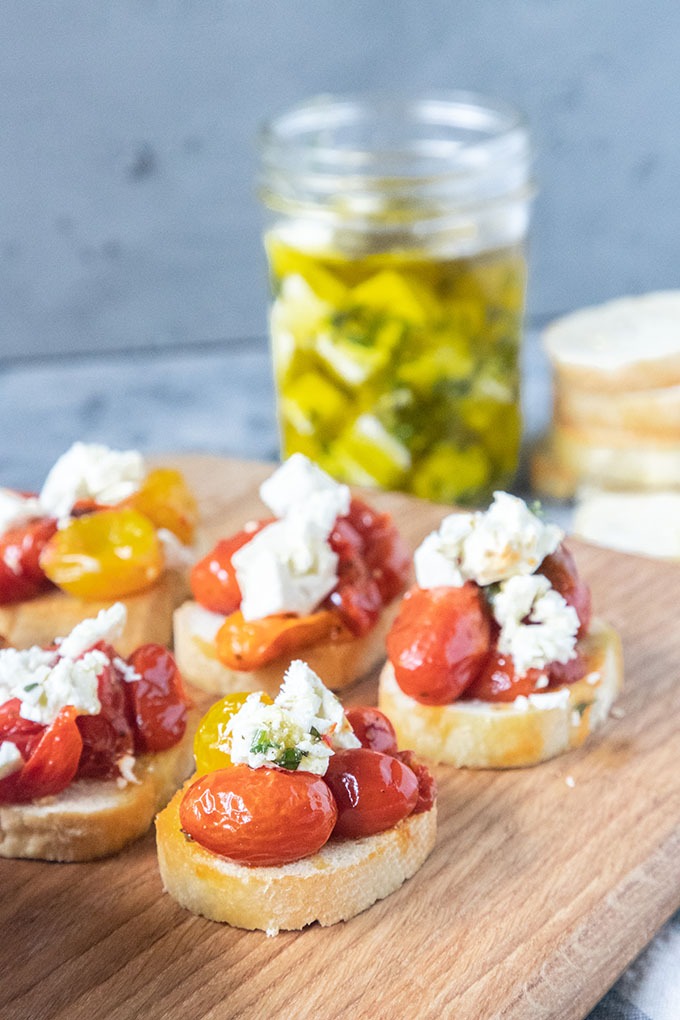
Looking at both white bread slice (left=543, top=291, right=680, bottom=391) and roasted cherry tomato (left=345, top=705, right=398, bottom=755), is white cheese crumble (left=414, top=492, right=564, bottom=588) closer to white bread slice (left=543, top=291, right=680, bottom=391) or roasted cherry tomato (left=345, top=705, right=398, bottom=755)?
roasted cherry tomato (left=345, top=705, right=398, bottom=755)

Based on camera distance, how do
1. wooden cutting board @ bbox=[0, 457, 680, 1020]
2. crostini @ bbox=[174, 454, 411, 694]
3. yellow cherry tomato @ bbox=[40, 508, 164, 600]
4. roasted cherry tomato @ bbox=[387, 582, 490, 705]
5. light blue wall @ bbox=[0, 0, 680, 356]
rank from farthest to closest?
light blue wall @ bbox=[0, 0, 680, 356], yellow cherry tomato @ bbox=[40, 508, 164, 600], crostini @ bbox=[174, 454, 411, 694], roasted cherry tomato @ bbox=[387, 582, 490, 705], wooden cutting board @ bbox=[0, 457, 680, 1020]

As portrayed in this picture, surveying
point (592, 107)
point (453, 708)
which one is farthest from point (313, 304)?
point (592, 107)

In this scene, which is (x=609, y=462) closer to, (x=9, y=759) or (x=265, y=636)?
(x=265, y=636)

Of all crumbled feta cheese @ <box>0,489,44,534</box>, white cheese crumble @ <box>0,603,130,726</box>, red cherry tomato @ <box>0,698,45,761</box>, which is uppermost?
white cheese crumble @ <box>0,603,130,726</box>

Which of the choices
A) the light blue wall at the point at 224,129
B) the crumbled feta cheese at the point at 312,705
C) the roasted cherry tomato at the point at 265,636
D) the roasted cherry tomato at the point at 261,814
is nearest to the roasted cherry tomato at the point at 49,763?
the roasted cherry tomato at the point at 261,814

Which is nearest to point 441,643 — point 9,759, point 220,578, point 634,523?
point 220,578

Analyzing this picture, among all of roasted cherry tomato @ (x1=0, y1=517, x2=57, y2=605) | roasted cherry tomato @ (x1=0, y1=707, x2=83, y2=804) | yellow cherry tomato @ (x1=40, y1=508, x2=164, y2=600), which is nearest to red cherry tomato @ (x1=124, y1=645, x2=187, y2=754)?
roasted cherry tomato @ (x1=0, y1=707, x2=83, y2=804)

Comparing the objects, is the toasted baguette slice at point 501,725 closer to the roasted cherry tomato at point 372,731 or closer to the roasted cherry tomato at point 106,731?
the roasted cherry tomato at point 372,731

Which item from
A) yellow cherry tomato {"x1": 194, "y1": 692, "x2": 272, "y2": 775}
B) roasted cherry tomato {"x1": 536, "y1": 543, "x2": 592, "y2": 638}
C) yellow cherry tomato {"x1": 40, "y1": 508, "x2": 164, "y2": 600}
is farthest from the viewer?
yellow cherry tomato {"x1": 40, "y1": 508, "x2": 164, "y2": 600}
